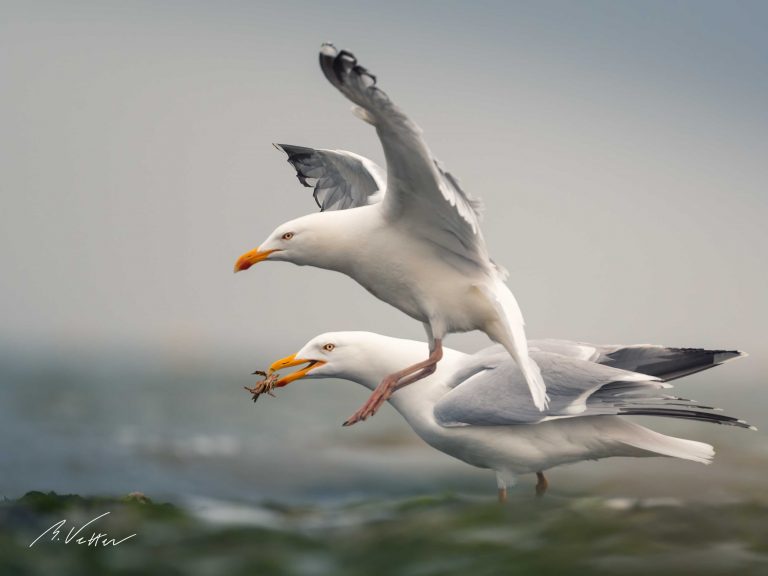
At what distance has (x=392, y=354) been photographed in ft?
17.7

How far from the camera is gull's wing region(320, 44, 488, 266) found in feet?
14.1

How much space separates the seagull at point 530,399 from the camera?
5020 millimetres

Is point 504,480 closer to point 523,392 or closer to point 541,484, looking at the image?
point 541,484

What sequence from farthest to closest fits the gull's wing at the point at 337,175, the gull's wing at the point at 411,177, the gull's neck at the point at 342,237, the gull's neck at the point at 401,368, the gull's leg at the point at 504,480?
the gull's wing at the point at 337,175 < the gull's neck at the point at 401,368 < the gull's leg at the point at 504,480 < the gull's neck at the point at 342,237 < the gull's wing at the point at 411,177

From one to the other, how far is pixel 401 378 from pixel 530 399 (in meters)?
0.60

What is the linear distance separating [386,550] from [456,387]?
1.01m

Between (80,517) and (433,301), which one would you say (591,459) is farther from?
(80,517)

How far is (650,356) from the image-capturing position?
5266 millimetres

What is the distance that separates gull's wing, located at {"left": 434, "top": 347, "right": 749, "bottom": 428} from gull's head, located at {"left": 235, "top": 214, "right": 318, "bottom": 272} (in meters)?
0.97

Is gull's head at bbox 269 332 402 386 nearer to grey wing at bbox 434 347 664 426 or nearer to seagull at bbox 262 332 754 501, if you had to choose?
seagull at bbox 262 332 754 501

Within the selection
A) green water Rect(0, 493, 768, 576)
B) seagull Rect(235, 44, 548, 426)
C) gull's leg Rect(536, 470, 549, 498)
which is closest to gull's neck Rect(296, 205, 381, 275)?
seagull Rect(235, 44, 548, 426)

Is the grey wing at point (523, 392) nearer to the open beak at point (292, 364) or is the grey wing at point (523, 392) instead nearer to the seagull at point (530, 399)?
the seagull at point (530, 399)

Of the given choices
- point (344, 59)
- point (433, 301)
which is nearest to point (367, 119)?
point (344, 59)
